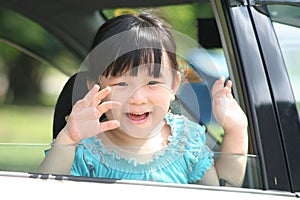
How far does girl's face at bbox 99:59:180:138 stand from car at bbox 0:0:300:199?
0.15m

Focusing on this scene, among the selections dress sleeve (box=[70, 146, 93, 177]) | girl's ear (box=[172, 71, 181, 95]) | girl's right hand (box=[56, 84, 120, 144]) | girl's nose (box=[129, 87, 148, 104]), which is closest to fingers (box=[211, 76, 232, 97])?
girl's ear (box=[172, 71, 181, 95])

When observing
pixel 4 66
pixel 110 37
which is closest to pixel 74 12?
pixel 4 66

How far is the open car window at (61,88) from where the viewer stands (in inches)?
85.5

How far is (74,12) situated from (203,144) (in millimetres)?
1175

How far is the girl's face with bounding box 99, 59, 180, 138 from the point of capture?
224 centimetres

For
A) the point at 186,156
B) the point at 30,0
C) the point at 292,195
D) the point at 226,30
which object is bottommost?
the point at 292,195

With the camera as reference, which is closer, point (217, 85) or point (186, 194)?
point (186, 194)

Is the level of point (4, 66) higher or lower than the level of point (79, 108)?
higher

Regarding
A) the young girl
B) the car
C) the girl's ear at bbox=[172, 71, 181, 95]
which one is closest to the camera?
the car

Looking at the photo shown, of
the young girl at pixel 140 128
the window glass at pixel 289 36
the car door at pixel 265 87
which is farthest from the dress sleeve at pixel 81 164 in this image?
the window glass at pixel 289 36

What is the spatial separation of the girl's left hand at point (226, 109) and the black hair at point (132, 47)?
7.0 inches

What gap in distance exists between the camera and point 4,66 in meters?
2.85

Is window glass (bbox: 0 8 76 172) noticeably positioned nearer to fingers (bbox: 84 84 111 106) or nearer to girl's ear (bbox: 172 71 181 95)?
fingers (bbox: 84 84 111 106)

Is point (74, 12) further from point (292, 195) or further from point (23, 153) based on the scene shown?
point (292, 195)
